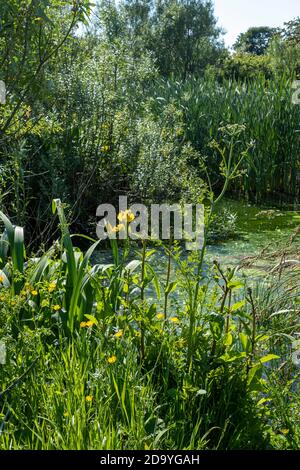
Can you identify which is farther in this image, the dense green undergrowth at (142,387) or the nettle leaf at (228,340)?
the nettle leaf at (228,340)

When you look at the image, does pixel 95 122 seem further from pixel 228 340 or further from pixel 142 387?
pixel 142 387

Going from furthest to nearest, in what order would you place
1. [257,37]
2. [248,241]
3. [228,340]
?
[257,37]
[248,241]
[228,340]

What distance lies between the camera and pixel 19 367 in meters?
2.16

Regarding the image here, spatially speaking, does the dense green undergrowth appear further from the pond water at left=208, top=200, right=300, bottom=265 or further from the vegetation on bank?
the pond water at left=208, top=200, right=300, bottom=265

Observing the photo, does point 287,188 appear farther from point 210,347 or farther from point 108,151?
point 210,347

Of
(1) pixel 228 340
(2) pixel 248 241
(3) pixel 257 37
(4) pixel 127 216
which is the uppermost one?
(3) pixel 257 37

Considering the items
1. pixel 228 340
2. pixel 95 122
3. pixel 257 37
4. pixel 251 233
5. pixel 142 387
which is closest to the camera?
pixel 142 387

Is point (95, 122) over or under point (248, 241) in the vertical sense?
over

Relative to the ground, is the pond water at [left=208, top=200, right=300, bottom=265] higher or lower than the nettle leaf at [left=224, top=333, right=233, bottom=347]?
lower

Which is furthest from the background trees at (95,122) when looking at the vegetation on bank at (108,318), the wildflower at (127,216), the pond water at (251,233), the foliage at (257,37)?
the foliage at (257,37)

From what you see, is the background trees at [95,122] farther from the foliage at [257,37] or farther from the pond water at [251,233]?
the foliage at [257,37]

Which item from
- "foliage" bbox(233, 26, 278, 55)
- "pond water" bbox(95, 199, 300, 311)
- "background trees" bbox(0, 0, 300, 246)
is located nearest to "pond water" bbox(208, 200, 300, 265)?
"pond water" bbox(95, 199, 300, 311)

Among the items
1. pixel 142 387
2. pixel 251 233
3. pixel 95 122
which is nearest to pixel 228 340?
pixel 142 387
